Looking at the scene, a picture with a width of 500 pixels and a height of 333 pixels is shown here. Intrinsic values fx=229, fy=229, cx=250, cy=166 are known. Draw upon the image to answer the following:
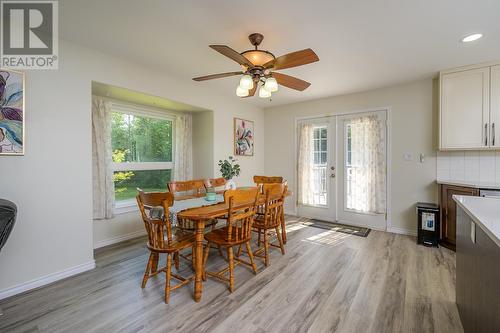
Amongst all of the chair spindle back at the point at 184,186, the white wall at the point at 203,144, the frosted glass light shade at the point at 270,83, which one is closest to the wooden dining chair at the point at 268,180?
the white wall at the point at 203,144

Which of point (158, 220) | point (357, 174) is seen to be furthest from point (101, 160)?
point (357, 174)

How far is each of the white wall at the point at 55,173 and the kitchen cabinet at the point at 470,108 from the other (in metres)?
4.25

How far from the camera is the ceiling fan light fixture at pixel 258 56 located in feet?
6.75

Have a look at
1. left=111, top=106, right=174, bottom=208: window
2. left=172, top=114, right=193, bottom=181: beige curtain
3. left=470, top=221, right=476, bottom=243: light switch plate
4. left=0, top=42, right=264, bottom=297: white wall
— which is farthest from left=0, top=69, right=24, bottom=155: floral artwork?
left=470, top=221, right=476, bottom=243: light switch plate

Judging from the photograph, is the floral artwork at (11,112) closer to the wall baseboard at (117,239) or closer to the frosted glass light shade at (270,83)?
the wall baseboard at (117,239)

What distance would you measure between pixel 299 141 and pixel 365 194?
1.61 meters

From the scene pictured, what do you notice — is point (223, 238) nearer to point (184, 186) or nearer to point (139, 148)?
point (184, 186)

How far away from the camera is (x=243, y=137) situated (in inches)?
183

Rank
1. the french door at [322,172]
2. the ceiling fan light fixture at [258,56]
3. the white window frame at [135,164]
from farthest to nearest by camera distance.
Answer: the french door at [322,172] → the white window frame at [135,164] → the ceiling fan light fixture at [258,56]

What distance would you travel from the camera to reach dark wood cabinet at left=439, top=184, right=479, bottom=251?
300cm

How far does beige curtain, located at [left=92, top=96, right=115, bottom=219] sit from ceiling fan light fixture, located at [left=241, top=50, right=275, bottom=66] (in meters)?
2.24

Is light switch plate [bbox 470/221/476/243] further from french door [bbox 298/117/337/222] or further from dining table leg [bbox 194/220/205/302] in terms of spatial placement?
french door [bbox 298/117/337/222]

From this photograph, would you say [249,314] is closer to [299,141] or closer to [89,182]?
[89,182]

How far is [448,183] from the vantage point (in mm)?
3100
